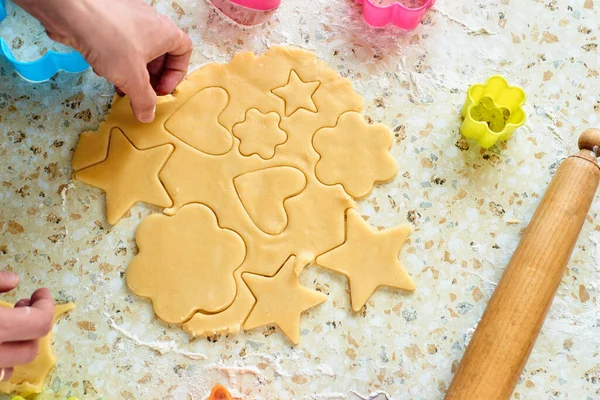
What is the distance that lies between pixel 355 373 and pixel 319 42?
28.0 inches

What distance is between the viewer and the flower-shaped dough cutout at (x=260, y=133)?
1279mm

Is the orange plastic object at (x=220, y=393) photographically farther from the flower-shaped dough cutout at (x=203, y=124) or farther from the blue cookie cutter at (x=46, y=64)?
the blue cookie cutter at (x=46, y=64)

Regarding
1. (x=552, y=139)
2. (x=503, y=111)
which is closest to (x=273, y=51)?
(x=503, y=111)

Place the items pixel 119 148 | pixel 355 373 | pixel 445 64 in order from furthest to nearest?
pixel 445 64
pixel 119 148
pixel 355 373

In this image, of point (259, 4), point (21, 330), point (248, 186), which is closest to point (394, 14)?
point (259, 4)

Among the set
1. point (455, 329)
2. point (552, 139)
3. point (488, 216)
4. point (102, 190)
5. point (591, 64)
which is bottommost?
point (102, 190)

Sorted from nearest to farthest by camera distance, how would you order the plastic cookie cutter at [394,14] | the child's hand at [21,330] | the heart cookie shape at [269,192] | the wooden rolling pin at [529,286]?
the child's hand at [21,330]
the wooden rolling pin at [529,286]
the heart cookie shape at [269,192]
the plastic cookie cutter at [394,14]

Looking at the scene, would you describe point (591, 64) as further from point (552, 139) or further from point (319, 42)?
point (319, 42)

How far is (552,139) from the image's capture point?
1.33 metres

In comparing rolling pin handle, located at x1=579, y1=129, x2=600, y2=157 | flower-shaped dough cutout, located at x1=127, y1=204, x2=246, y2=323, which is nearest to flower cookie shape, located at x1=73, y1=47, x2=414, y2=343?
flower-shaped dough cutout, located at x1=127, y1=204, x2=246, y2=323

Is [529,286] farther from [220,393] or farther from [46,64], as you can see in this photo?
[46,64]

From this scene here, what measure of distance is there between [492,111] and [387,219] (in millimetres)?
331

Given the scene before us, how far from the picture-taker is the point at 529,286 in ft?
3.70

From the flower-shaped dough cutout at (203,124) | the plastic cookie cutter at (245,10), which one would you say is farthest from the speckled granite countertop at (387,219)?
the flower-shaped dough cutout at (203,124)
